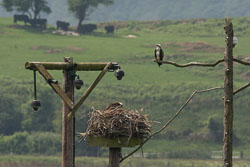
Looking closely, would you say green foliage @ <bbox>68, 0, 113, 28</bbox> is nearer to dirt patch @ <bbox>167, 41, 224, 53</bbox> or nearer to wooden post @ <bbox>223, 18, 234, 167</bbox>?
dirt patch @ <bbox>167, 41, 224, 53</bbox>

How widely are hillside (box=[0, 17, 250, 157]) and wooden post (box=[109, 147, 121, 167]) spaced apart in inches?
2562

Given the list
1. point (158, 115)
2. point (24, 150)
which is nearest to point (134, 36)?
point (158, 115)

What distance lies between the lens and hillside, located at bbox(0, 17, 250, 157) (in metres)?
93.0

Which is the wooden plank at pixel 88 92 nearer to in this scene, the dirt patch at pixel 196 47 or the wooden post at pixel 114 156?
the wooden post at pixel 114 156

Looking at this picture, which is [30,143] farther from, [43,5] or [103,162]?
[43,5]

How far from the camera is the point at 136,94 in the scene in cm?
10625

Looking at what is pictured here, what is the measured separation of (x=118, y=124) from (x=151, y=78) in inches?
3685

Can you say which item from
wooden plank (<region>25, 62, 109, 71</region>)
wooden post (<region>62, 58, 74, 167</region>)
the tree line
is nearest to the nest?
wooden post (<region>62, 58, 74, 167</region>)

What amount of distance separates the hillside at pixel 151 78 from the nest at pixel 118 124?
64.8 meters

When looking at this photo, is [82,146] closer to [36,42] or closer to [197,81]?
[197,81]

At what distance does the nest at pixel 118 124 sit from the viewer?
18203mm

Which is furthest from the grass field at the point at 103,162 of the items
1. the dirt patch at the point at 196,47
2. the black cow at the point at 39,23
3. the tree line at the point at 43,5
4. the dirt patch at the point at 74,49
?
the tree line at the point at 43,5

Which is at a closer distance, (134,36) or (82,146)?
(82,146)

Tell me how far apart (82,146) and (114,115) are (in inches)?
2752
